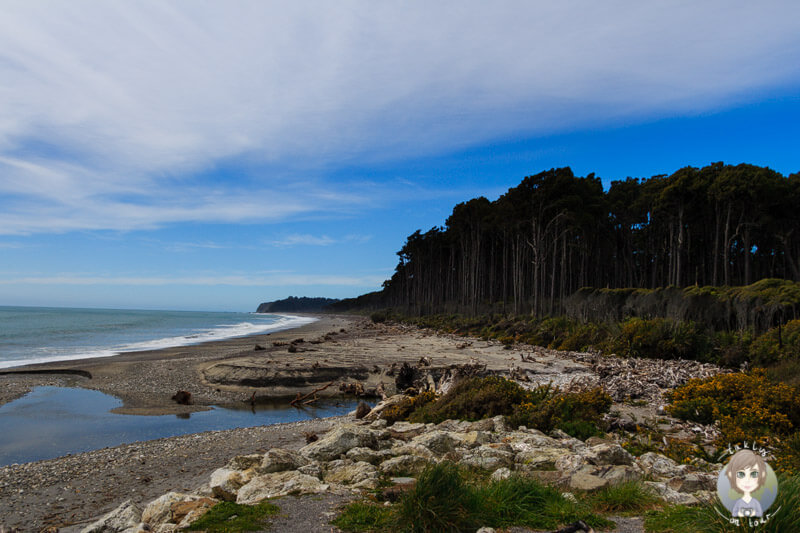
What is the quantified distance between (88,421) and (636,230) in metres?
54.0

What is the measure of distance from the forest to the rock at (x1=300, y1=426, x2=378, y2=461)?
23.7m

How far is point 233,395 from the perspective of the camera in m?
17.0

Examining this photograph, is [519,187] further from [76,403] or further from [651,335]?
[76,403]

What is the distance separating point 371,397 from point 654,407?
9.71 metres

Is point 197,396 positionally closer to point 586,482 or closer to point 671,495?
point 586,482


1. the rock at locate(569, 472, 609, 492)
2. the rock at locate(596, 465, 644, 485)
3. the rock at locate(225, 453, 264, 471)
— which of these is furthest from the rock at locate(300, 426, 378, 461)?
the rock at locate(596, 465, 644, 485)

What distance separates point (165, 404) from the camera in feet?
50.1

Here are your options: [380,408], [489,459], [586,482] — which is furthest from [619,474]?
[380,408]

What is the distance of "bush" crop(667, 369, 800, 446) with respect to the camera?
27.5 feet

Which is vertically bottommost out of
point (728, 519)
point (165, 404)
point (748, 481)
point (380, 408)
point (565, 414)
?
point (165, 404)

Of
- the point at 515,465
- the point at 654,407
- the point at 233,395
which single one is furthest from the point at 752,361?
the point at 233,395

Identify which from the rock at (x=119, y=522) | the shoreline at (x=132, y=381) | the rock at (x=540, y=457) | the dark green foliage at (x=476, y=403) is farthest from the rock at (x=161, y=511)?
the shoreline at (x=132, y=381)

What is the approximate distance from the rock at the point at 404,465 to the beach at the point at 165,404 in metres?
3.40

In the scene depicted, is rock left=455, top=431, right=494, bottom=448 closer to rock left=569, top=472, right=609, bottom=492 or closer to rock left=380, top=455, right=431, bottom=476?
rock left=380, top=455, right=431, bottom=476
